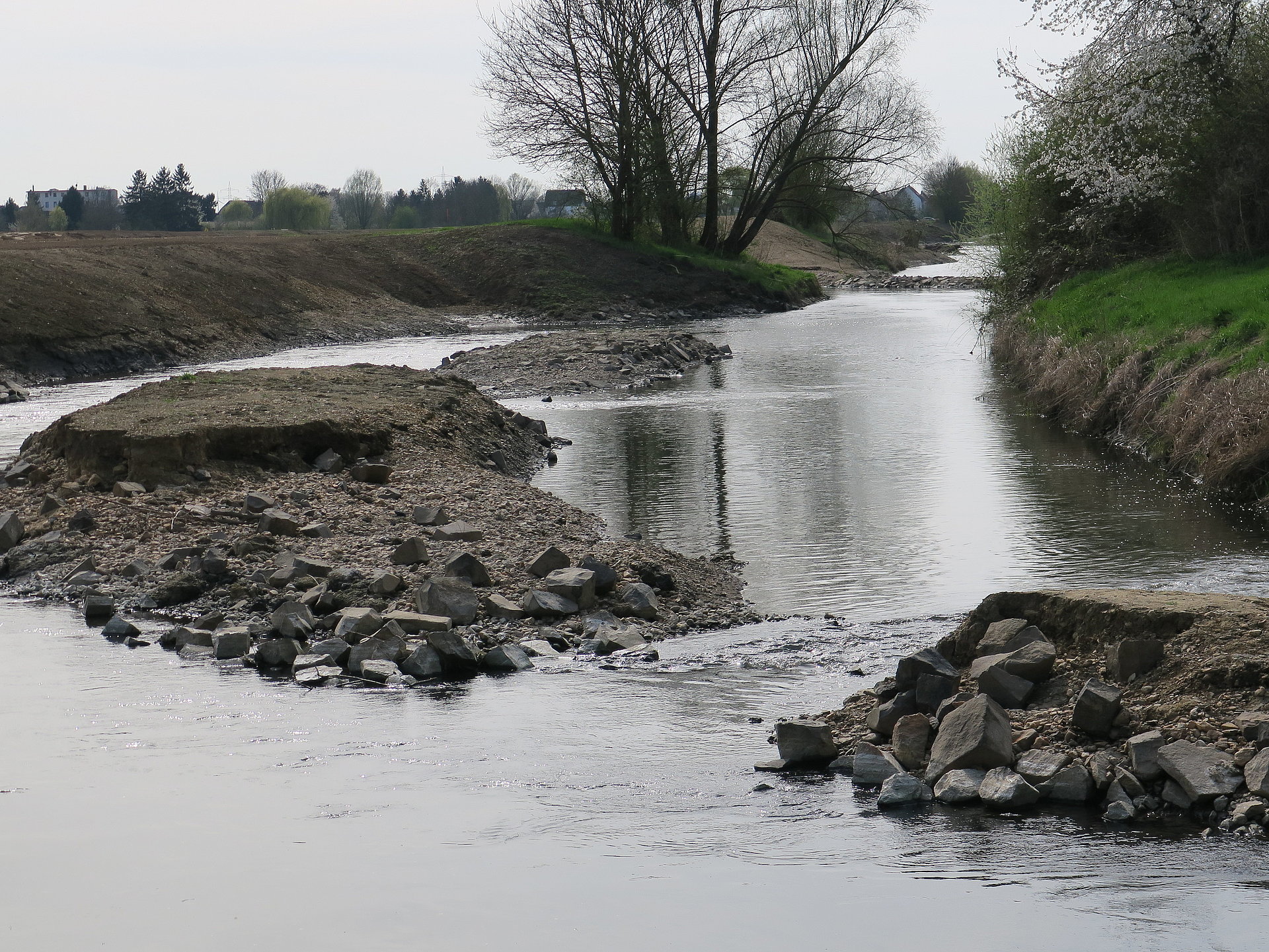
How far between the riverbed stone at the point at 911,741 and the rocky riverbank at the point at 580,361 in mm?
16591

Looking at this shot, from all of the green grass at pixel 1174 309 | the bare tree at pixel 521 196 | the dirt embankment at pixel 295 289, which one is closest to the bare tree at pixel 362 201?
the bare tree at pixel 521 196

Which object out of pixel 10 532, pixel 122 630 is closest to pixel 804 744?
pixel 122 630

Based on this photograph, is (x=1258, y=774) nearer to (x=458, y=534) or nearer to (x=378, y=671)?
(x=378, y=671)

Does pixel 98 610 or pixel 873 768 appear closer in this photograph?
pixel 873 768

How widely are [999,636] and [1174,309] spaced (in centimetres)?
1152

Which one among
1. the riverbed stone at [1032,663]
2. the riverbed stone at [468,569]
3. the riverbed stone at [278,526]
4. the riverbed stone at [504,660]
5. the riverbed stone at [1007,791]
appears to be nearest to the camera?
the riverbed stone at [1007,791]

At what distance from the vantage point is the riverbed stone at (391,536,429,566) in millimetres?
9078

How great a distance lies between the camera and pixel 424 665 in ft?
24.1

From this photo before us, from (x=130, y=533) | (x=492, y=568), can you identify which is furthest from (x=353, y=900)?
(x=130, y=533)

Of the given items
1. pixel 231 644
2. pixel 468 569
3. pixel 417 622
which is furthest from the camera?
pixel 468 569

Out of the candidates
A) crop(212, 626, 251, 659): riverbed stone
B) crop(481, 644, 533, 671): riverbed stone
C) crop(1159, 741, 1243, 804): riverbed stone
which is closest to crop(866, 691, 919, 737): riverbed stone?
crop(1159, 741, 1243, 804): riverbed stone

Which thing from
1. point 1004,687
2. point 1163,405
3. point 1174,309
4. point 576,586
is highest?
point 1174,309

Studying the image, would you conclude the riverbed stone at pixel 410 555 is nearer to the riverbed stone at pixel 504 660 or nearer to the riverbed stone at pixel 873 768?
the riverbed stone at pixel 504 660

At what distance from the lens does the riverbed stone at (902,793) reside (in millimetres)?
5477
